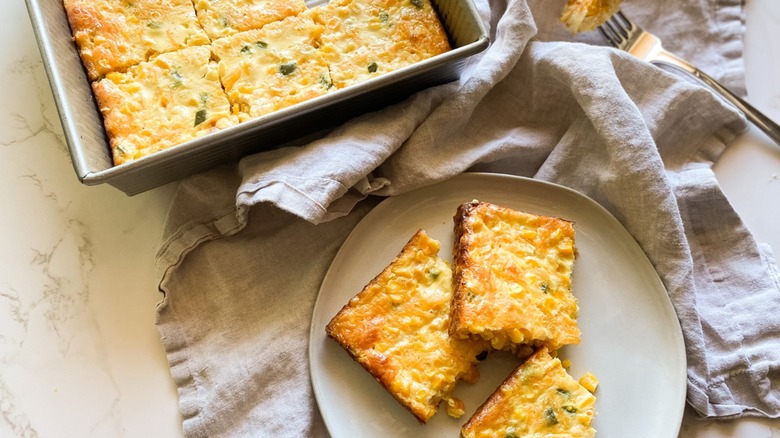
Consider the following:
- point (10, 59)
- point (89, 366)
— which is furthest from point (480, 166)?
point (10, 59)

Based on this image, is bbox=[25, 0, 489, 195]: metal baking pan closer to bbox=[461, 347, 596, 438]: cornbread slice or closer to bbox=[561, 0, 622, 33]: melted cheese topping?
bbox=[561, 0, 622, 33]: melted cheese topping

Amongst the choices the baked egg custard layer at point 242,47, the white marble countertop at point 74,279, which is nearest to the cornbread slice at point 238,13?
the baked egg custard layer at point 242,47

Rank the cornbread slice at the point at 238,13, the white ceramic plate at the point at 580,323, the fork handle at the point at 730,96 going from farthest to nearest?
the fork handle at the point at 730,96 < the cornbread slice at the point at 238,13 < the white ceramic plate at the point at 580,323

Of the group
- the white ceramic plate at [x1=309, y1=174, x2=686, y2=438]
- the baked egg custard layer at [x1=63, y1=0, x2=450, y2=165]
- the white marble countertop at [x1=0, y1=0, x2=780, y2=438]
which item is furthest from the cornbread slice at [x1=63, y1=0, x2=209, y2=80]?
the white ceramic plate at [x1=309, y1=174, x2=686, y2=438]

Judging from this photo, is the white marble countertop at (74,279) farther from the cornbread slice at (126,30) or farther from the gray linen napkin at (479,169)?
the cornbread slice at (126,30)

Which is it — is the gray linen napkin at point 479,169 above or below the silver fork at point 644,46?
below
